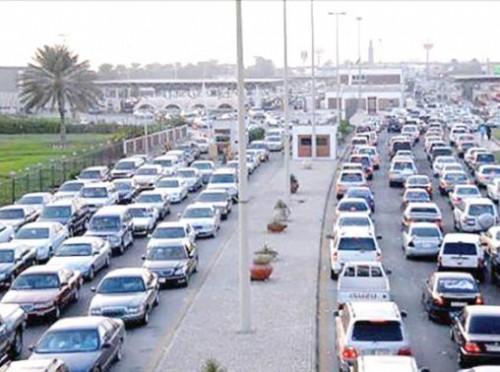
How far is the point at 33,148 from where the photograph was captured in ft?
328

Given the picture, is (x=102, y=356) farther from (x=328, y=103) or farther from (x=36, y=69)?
(x=328, y=103)

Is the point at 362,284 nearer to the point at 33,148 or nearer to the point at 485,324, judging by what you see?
the point at 485,324

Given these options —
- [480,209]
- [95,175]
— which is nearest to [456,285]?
[480,209]

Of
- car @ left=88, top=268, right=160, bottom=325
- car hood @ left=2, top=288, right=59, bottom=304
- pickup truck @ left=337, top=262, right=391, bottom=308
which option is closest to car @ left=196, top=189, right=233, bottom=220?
car @ left=88, top=268, right=160, bottom=325

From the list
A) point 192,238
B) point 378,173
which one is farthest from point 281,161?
point 192,238

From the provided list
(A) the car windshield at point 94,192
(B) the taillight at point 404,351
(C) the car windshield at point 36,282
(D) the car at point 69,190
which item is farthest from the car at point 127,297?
(D) the car at point 69,190

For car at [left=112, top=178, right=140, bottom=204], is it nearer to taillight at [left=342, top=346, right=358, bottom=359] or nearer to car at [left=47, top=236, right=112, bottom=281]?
car at [left=47, top=236, right=112, bottom=281]

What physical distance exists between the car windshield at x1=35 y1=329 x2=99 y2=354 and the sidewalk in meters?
1.50

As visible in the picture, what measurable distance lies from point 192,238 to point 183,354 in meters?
14.5

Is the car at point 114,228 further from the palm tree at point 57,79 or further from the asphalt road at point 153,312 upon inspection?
the palm tree at point 57,79

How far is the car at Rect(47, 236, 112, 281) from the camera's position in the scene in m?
34.7

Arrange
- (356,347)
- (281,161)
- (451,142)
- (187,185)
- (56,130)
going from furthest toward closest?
(56,130), (451,142), (281,161), (187,185), (356,347)

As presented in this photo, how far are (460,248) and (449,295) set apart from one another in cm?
651

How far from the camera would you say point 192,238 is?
3900cm
